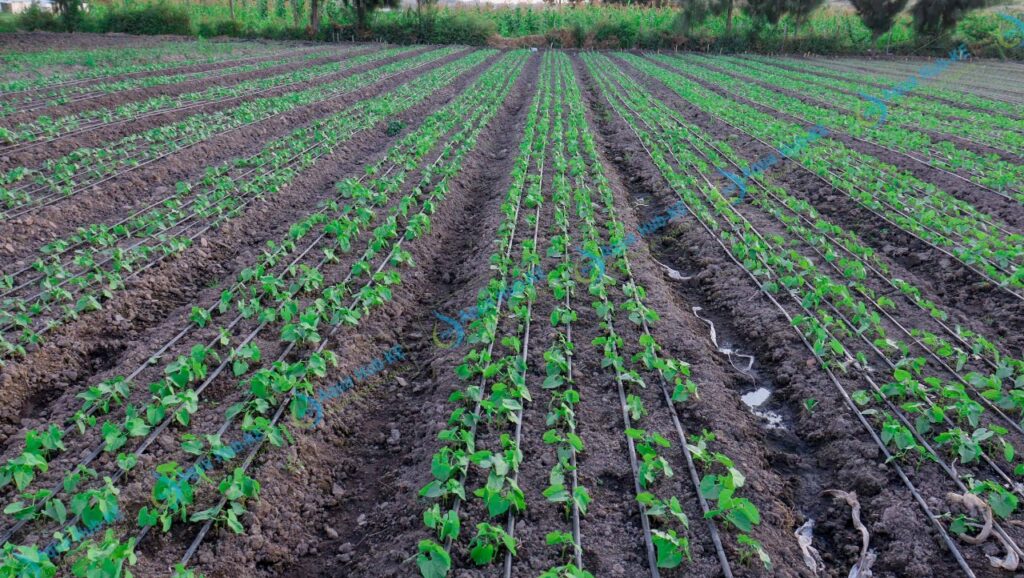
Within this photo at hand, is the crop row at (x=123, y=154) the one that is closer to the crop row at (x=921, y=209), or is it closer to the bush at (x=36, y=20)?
the crop row at (x=921, y=209)

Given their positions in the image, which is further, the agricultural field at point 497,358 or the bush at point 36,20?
the bush at point 36,20

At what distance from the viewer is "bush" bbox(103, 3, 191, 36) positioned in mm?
39875

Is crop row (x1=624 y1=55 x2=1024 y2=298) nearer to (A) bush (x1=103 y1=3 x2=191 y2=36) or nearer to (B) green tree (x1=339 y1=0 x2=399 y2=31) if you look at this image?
(B) green tree (x1=339 y1=0 x2=399 y2=31)

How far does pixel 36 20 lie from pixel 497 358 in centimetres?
4603

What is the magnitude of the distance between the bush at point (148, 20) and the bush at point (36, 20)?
2872 mm

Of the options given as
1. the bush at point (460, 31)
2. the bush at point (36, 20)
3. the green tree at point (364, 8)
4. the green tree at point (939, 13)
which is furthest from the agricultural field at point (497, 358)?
the green tree at point (939, 13)

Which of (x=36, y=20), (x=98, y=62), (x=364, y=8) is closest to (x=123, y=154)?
(x=98, y=62)

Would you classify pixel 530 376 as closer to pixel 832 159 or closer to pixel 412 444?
pixel 412 444

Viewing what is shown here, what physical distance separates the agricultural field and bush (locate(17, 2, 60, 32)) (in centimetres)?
3223

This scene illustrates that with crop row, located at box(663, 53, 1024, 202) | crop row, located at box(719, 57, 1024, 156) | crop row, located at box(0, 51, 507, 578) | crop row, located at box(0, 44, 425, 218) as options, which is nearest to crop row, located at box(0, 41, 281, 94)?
crop row, located at box(0, 44, 425, 218)

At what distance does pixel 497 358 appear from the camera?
5.71m

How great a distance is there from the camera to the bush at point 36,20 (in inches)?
1463

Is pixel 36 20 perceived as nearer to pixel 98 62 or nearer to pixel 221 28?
pixel 221 28

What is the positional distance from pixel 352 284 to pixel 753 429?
439 centimetres
